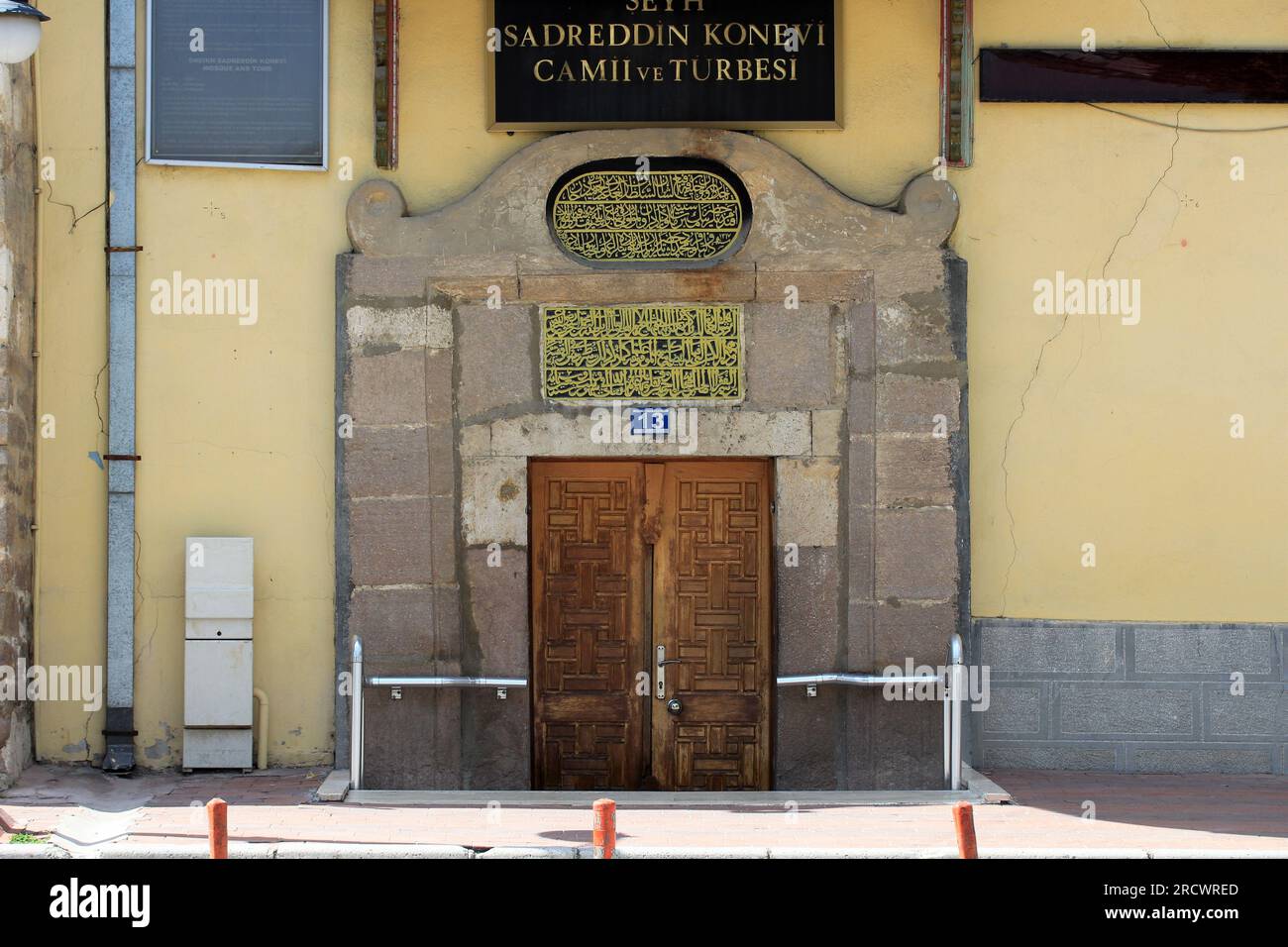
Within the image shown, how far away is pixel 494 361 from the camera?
898 centimetres

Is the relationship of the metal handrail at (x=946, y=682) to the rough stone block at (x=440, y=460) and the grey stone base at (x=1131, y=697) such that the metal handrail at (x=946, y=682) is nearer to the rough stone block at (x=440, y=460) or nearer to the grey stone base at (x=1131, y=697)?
the grey stone base at (x=1131, y=697)

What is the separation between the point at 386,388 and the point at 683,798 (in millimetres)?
2861

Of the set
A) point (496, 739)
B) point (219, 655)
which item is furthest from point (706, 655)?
point (219, 655)

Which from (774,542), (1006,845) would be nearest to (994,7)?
(774,542)

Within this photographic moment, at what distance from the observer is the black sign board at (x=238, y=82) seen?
354 inches

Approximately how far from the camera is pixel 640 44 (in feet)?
29.5

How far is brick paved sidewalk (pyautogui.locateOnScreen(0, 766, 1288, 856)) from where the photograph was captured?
714 cm

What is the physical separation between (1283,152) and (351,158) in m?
5.44

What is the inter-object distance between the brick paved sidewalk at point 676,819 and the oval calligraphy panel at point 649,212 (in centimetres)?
318

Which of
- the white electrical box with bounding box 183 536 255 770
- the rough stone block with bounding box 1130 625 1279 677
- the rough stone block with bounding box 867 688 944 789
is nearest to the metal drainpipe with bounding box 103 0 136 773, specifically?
the white electrical box with bounding box 183 536 255 770

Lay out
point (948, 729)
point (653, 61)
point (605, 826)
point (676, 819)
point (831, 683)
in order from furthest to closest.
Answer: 1. point (653, 61)
2. point (831, 683)
3. point (948, 729)
4. point (676, 819)
5. point (605, 826)

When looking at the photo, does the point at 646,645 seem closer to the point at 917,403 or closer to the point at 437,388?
the point at 437,388

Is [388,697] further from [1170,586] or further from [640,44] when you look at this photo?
[1170,586]

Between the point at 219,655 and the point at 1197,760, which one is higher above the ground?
the point at 219,655
